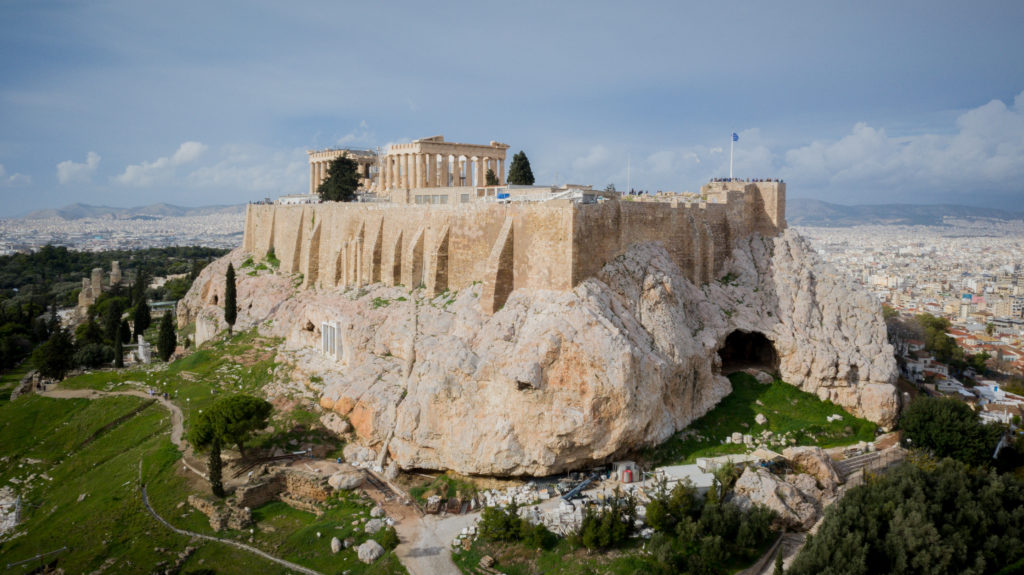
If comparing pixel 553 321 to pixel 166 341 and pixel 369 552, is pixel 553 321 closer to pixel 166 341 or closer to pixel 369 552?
pixel 369 552

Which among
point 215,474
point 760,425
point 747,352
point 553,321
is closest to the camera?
point 553,321

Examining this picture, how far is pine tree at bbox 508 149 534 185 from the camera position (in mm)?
42250

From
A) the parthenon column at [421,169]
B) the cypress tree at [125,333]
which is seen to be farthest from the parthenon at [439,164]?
the cypress tree at [125,333]

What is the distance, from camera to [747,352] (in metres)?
33.8

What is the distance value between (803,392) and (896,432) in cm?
412

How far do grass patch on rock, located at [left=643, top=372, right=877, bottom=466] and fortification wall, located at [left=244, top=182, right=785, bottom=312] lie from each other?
20.7ft

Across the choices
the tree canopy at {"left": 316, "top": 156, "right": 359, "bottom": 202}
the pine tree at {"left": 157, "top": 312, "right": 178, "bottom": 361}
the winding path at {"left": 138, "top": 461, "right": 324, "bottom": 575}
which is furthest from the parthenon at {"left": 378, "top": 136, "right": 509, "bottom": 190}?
the winding path at {"left": 138, "top": 461, "right": 324, "bottom": 575}

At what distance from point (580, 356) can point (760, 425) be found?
32.2ft

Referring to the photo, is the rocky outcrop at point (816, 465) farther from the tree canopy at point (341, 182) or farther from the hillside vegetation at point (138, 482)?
the tree canopy at point (341, 182)

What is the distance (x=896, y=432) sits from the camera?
2911 centimetres

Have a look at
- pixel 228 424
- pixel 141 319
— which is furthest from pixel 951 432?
pixel 141 319

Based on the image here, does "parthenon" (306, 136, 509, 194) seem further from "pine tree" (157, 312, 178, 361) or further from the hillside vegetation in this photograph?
"pine tree" (157, 312, 178, 361)

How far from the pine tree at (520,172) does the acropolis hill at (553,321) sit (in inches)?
234

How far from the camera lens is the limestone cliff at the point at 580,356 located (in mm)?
23203
